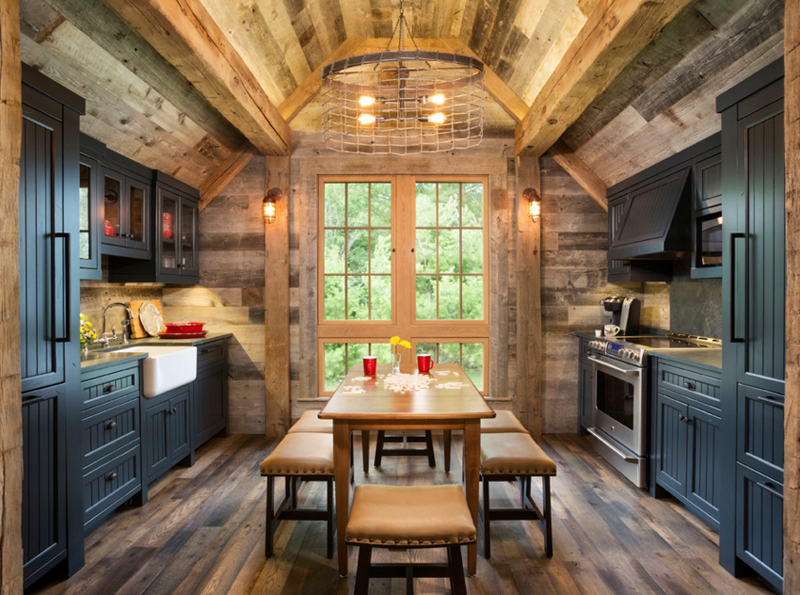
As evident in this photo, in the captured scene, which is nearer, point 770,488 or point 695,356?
point 770,488

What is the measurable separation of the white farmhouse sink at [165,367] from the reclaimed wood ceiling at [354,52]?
145 cm

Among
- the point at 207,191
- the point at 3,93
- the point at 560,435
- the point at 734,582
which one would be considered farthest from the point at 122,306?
the point at 734,582

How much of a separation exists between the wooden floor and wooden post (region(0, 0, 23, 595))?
70 centimetres

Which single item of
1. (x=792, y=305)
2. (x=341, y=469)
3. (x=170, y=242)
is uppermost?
(x=170, y=242)

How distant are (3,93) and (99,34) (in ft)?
3.97

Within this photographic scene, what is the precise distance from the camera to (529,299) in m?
4.34

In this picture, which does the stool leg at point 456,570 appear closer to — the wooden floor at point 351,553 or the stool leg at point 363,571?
the stool leg at point 363,571

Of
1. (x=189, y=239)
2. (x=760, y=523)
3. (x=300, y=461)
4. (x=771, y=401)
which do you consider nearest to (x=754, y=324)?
(x=771, y=401)

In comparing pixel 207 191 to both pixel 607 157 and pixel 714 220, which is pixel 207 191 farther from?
pixel 714 220

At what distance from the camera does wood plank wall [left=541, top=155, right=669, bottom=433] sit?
173 inches

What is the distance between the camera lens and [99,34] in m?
2.45

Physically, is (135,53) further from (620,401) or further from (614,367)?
(620,401)

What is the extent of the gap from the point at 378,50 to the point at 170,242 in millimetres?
2510

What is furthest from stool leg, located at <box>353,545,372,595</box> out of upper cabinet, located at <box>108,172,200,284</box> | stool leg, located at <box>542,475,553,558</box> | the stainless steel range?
upper cabinet, located at <box>108,172,200,284</box>
